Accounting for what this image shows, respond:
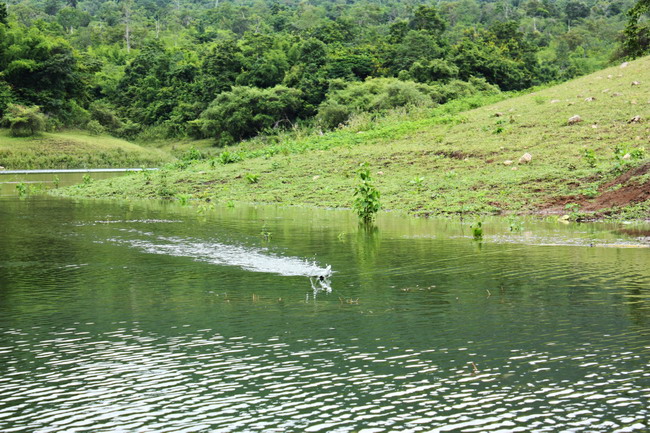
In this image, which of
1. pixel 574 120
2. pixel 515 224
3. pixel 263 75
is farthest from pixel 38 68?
pixel 515 224

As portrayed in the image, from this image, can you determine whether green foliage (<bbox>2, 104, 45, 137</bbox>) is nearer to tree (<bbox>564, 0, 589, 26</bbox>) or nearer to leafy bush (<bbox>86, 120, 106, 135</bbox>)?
leafy bush (<bbox>86, 120, 106, 135</bbox>)

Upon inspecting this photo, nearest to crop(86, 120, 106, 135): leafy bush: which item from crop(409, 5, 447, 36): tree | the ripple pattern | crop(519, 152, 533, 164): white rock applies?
crop(409, 5, 447, 36): tree

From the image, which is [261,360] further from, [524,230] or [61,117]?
[61,117]

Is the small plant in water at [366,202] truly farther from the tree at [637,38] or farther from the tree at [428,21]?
the tree at [428,21]

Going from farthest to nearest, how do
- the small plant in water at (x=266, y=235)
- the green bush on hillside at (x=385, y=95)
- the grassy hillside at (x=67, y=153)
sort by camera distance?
A: the grassy hillside at (x=67, y=153)
the green bush on hillside at (x=385, y=95)
the small plant in water at (x=266, y=235)

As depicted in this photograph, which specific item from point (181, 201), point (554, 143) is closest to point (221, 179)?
point (181, 201)

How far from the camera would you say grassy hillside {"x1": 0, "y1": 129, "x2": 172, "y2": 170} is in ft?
195

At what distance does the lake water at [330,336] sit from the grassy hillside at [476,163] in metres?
5.29

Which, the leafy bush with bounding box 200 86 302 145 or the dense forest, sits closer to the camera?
the dense forest

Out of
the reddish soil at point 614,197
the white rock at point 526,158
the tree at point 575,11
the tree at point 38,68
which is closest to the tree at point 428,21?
the tree at point 38,68

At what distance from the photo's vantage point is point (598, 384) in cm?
693

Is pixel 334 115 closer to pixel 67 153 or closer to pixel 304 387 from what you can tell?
pixel 67 153

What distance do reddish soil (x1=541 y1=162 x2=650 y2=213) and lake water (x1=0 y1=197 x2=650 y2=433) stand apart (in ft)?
12.2

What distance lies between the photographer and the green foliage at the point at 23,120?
6291cm
